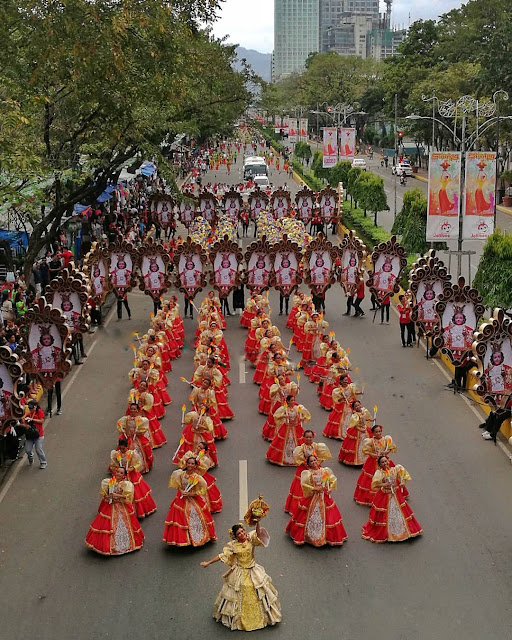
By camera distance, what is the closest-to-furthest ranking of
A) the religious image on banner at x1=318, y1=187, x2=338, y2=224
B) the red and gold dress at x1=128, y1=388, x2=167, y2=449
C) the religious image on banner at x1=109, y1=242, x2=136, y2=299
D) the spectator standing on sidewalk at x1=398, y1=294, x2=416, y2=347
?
the red and gold dress at x1=128, y1=388, x2=167, y2=449
the spectator standing on sidewalk at x1=398, y1=294, x2=416, y2=347
the religious image on banner at x1=109, y1=242, x2=136, y2=299
the religious image on banner at x1=318, y1=187, x2=338, y2=224

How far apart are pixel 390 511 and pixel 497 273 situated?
10.3 metres

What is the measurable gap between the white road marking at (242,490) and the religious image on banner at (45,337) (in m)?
4.04

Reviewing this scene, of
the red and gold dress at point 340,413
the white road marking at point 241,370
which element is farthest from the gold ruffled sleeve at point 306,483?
the white road marking at point 241,370

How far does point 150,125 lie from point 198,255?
3.43m

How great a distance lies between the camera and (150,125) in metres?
22.7

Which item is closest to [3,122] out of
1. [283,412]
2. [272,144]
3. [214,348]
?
[214,348]

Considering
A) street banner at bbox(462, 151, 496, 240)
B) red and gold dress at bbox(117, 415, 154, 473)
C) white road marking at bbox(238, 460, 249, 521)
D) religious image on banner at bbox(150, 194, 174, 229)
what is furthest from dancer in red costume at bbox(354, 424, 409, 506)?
religious image on banner at bbox(150, 194, 174, 229)

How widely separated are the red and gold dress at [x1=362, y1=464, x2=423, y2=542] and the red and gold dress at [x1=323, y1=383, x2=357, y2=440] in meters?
3.16

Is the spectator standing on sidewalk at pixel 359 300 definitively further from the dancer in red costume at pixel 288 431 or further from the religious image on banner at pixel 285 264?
the dancer in red costume at pixel 288 431

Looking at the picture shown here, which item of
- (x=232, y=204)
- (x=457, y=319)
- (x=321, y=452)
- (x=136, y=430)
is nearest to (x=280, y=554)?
(x=321, y=452)

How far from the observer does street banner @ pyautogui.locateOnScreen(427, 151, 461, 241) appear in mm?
21062

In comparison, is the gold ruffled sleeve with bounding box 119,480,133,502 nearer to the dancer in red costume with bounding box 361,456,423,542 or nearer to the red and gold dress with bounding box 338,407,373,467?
the dancer in red costume with bounding box 361,456,423,542

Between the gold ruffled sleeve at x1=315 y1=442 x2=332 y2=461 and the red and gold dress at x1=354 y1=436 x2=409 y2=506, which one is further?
the red and gold dress at x1=354 y1=436 x2=409 y2=506

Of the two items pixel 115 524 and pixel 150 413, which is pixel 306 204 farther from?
pixel 115 524
